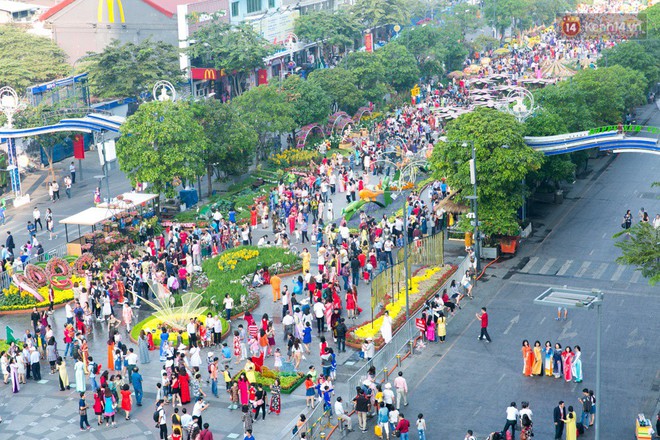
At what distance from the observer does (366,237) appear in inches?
2042

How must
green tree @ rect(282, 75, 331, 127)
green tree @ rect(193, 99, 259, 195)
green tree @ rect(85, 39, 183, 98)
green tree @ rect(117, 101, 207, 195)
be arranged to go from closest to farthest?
green tree @ rect(117, 101, 207, 195) → green tree @ rect(193, 99, 259, 195) → green tree @ rect(282, 75, 331, 127) → green tree @ rect(85, 39, 183, 98)

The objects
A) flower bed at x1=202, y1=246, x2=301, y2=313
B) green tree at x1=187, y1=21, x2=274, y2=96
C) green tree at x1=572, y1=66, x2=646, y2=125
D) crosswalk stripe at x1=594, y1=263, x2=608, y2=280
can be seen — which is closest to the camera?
flower bed at x1=202, y1=246, x2=301, y2=313

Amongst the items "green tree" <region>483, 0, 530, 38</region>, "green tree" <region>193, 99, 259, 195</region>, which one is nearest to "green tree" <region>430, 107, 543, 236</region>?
"green tree" <region>193, 99, 259, 195</region>

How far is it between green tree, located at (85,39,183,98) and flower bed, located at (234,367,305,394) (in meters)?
45.8

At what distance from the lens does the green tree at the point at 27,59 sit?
84375mm

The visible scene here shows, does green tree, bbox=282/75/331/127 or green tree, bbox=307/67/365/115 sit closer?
green tree, bbox=282/75/331/127

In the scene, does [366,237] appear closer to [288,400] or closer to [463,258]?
[463,258]

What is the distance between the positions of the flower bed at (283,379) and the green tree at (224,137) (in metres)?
28.2

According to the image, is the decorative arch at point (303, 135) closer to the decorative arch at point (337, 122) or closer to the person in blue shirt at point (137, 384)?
the decorative arch at point (337, 122)

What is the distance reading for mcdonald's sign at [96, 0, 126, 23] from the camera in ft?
299

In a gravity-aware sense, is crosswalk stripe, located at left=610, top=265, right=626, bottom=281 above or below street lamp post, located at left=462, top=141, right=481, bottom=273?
below

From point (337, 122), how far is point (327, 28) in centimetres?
2502

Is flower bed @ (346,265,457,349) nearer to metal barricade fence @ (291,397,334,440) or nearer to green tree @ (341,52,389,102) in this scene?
metal barricade fence @ (291,397,334,440)

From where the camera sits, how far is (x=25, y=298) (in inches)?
1852
